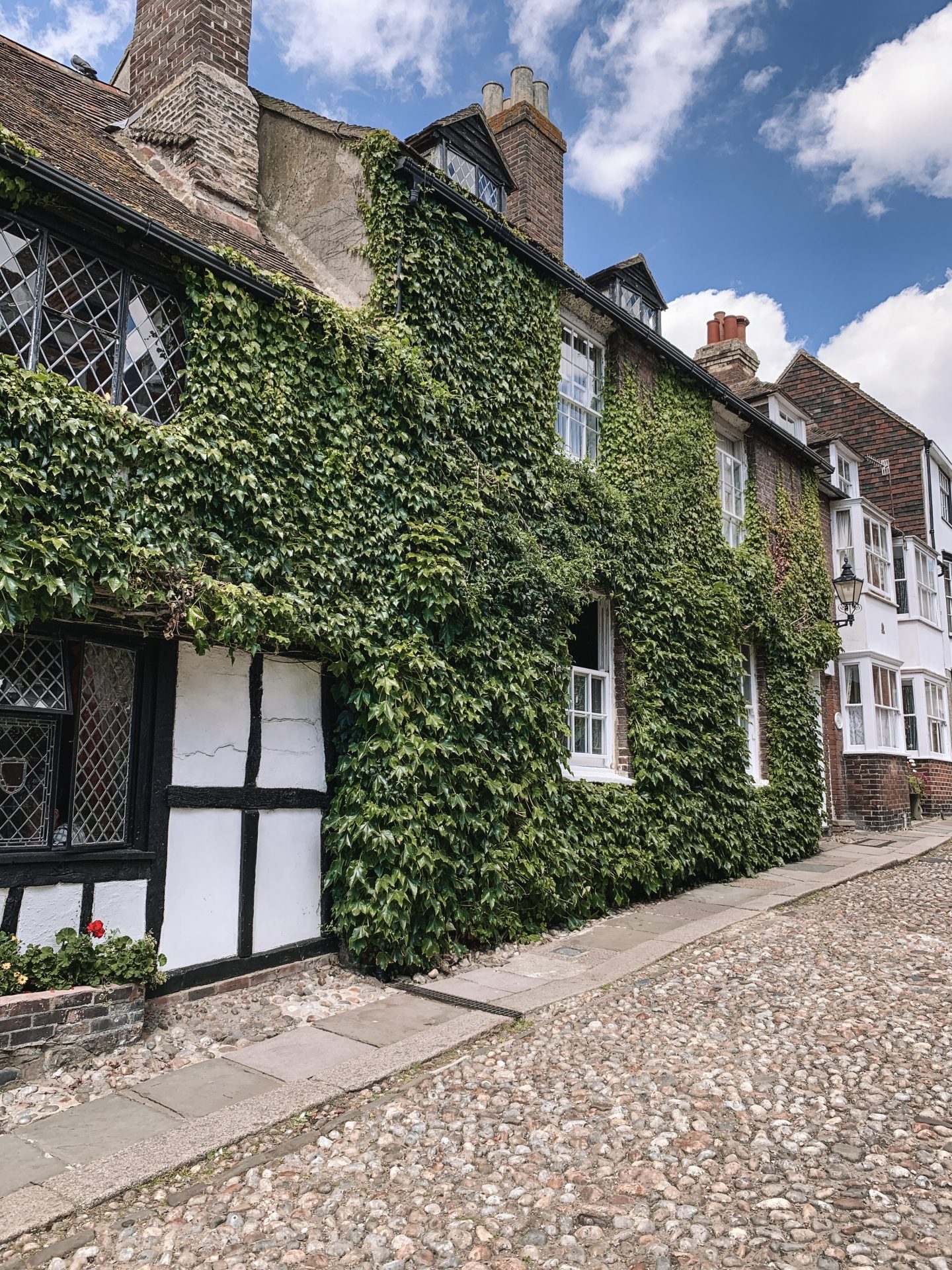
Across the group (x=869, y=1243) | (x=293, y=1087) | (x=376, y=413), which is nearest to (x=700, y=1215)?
(x=869, y=1243)

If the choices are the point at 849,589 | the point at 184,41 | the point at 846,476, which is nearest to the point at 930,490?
the point at 846,476

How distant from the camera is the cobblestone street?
332 cm

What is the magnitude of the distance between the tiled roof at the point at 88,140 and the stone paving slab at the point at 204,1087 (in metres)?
5.53

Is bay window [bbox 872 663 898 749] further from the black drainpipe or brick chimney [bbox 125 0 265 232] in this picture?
brick chimney [bbox 125 0 265 232]

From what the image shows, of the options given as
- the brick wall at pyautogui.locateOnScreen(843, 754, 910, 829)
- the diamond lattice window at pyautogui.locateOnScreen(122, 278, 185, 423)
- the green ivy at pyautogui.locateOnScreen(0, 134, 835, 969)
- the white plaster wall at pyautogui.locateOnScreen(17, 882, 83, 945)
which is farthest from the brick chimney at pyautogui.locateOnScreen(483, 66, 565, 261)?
the brick wall at pyautogui.locateOnScreen(843, 754, 910, 829)

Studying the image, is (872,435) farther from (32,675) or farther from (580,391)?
(32,675)

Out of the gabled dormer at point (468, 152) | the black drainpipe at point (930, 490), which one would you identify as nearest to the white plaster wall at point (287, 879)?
the gabled dormer at point (468, 152)

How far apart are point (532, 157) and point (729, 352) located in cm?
744

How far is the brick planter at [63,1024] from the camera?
188 inches

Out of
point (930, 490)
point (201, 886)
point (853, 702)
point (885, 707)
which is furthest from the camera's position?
point (930, 490)

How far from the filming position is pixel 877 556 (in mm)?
18219

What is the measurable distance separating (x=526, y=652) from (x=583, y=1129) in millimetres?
4783

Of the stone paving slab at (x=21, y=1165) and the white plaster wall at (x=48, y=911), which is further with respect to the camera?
the white plaster wall at (x=48, y=911)

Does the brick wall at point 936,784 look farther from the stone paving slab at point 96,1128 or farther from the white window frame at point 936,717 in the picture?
the stone paving slab at point 96,1128
